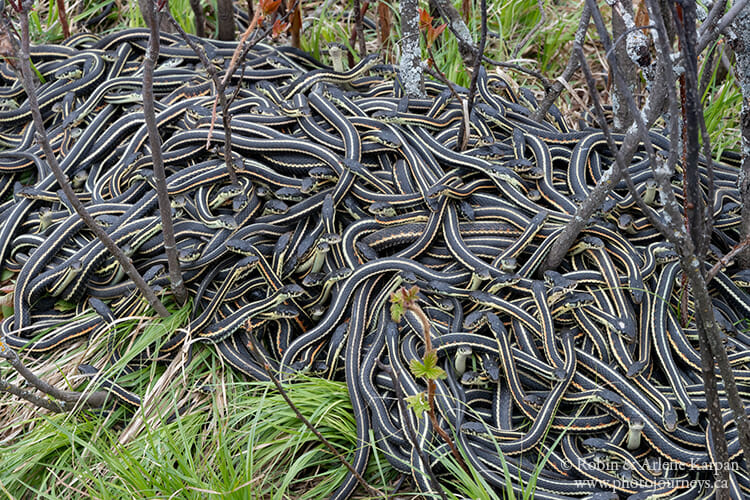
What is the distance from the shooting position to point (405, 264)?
12.3ft

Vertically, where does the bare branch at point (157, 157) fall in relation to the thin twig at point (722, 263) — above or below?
below

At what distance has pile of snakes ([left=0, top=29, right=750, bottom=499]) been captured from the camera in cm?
317

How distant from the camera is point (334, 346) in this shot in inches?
141

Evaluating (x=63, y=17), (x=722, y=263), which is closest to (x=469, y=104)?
(x=722, y=263)

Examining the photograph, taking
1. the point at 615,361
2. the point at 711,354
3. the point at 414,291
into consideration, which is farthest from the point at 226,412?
the point at 711,354

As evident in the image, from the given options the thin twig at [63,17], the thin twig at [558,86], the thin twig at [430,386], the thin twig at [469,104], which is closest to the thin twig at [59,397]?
the thin twig at [430,386]

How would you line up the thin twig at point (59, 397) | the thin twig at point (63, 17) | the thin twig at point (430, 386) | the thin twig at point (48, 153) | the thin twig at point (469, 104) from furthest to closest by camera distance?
the thin twig at point (63, 17) < the thin twig at point (469, 104) < the thin twig at point (59, 397) < the thin twig at point (48, 153) < the thin twig at point (430, 386)

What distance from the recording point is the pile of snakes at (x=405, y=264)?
3.17 m

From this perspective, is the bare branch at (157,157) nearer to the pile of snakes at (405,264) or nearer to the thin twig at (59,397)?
the pile of snakes at (405,264)

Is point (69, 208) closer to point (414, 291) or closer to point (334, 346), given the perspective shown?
point (334, 346)

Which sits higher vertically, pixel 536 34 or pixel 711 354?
pixel 536 34

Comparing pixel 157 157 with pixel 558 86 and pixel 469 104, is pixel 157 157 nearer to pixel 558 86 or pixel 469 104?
pixel 469 104

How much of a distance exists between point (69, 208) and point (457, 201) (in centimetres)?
262

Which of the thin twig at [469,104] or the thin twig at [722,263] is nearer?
the thin twig at [722,263]
